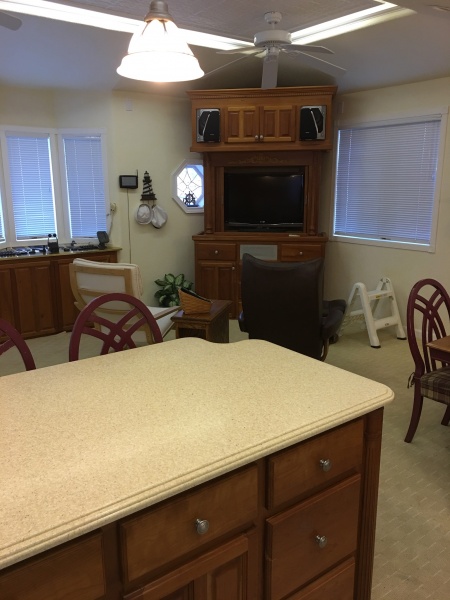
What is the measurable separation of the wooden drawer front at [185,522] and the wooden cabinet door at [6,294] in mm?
4214

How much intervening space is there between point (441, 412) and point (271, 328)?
130cm

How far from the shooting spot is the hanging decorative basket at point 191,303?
3.41m

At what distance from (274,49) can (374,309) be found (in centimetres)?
281

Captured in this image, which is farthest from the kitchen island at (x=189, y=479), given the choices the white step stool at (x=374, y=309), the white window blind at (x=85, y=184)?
the white window blind at (x=85, y=184)

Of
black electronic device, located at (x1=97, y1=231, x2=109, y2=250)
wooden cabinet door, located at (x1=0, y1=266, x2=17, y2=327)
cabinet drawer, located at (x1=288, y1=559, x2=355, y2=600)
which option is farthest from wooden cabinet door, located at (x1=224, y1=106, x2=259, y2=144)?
cabinet drawer, located at (x1=288, y1=559, x2=355, y2=600)

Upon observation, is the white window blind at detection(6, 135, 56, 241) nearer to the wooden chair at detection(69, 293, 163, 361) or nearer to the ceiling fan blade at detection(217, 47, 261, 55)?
the ceiling fan blade at detection(217, 47, 261, 55)

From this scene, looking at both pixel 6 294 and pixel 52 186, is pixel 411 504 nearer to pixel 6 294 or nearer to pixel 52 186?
pixel 6 294

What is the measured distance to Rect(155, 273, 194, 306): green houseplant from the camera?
18.9 ft

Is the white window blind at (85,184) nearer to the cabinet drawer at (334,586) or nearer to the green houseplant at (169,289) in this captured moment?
the green houseplant at (169,289)

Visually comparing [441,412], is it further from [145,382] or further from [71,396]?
[71,396]

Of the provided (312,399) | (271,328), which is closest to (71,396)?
(312,399)

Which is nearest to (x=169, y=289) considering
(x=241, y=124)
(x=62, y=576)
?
(x=241, y=124)

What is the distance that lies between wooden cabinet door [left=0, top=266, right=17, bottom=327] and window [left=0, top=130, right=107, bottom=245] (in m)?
0.67

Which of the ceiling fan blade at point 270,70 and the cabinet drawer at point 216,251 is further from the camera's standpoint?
the cabinet drawer at point 216,251
